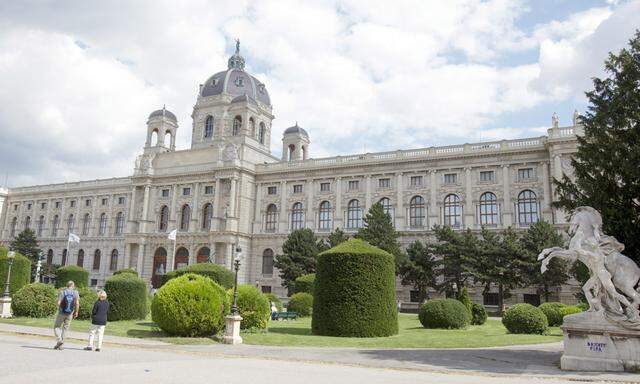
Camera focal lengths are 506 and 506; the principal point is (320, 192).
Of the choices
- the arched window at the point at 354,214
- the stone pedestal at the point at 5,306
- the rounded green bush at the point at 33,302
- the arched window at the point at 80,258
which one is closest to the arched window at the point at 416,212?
the arched window at the point at 354,214

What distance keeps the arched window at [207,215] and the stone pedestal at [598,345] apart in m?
53.2

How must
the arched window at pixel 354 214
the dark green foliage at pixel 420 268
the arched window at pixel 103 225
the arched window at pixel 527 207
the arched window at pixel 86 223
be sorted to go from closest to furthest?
the dark green foliage at pixel 420 268
the arched window at pixel 527 207
the arched window at pixel 354 214
the arched window at pixel 103 225
the arched window at pixel 86 223

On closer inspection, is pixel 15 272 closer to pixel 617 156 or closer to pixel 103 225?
pixel 617 156

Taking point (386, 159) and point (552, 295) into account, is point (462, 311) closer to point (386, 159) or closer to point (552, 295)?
point (552, 295)

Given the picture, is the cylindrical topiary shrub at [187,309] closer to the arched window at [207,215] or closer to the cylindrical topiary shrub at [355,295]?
the cylindrical topiary shrub at [355,295]

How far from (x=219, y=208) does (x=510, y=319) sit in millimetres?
43343

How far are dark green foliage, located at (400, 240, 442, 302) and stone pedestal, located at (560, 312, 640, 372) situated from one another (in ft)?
99.0

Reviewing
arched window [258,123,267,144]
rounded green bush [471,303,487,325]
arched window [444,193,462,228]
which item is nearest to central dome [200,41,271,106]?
arched window [258,123,267,144]

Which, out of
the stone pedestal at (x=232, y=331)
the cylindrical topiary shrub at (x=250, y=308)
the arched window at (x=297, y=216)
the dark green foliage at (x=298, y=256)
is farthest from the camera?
the arched window at (x=297, y=216)

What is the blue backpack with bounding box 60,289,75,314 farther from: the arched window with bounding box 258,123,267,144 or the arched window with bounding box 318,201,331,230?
the arched window with bounding box 258,123,267,144

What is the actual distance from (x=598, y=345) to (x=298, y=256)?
37450 mm

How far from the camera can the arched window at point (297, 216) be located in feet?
191

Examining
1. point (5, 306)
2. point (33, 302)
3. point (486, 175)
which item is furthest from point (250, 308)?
point (486, 175)

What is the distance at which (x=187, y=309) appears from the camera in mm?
17938
